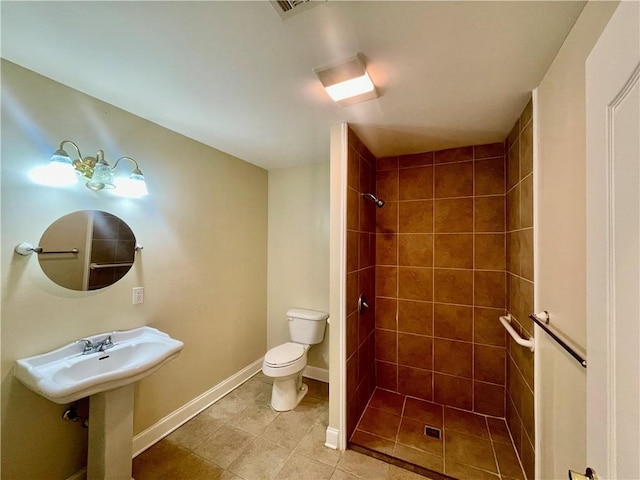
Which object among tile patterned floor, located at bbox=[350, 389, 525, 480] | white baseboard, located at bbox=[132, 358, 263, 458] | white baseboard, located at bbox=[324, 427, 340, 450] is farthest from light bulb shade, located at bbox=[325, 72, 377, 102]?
white baseboard, located at bbox=[132, 358, 263, 458]

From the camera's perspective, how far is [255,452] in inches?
65.8

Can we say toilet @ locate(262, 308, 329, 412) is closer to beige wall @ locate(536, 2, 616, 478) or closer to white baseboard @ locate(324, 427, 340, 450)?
white baseboard @ locate(324, 427, 340, 450)

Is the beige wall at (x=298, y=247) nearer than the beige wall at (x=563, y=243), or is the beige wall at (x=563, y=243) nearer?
the beige wall at (x=563, y=243)

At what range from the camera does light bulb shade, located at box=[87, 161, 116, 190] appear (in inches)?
55.5

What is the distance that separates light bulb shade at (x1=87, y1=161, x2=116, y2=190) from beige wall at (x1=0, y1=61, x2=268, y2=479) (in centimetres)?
8

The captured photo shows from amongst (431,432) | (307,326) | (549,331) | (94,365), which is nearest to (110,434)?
(94,365)

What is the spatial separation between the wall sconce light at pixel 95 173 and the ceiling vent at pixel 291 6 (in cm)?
129

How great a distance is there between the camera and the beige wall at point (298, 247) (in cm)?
261

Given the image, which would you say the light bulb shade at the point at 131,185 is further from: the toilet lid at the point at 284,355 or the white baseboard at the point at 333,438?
the white baseboard at the point at 333,438

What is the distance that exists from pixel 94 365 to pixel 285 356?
4.15ft

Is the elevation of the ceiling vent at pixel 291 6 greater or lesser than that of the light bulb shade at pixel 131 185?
greater

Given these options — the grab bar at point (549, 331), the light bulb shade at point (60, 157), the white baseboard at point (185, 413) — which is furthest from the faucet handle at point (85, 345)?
the grab bar at point (549, 331)

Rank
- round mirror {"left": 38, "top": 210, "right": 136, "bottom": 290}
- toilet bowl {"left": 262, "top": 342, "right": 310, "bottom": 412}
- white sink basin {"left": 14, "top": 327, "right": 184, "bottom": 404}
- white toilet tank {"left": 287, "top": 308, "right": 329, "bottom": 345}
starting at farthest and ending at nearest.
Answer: white toilet tank {"left": 287, "top": 308, "right": 329, "bottom": 345}, toilet bowl {"left": 262, "top": 342, "right": 310, "bottom": 412}, round mirror {"left": 38, "top": 210, "right": 136, "bottom": 290}, white sink basin {"left": 14, "top": 327, "right": 184, "bottom": 404}

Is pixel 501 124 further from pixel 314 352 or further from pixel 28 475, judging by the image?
pixel 28 475
